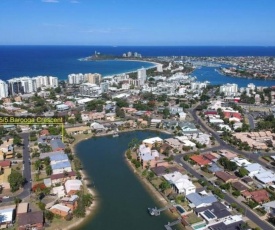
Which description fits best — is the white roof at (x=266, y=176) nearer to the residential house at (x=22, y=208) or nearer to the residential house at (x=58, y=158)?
the residential house at (x=58, y=158)

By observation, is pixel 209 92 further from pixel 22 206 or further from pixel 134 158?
pixel 22 206

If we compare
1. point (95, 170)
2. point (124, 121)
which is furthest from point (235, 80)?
point (95, 170)

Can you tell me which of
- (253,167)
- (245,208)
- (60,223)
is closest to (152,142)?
(253,167)

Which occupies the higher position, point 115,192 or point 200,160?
point 200,160

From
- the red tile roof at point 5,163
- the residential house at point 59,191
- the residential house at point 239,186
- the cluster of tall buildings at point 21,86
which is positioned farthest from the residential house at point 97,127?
the cluster of tall buildings at point 21,86

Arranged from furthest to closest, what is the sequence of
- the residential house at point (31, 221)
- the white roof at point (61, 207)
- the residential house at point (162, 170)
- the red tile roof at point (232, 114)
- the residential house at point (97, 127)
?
1. the red tile roof at point (232, 114)
2. the residential house at point (97, 127)
3. the residential house at point (162, 170)
4. the white roof at point (61, 207)
5. the residential house at point (31, 221)

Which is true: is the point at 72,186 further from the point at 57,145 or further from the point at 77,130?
the point at 77,130
